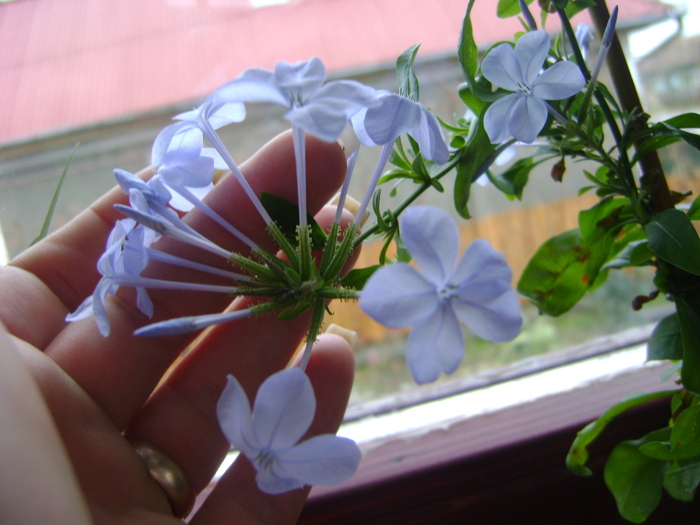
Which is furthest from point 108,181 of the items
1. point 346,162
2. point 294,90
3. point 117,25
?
point 294,90

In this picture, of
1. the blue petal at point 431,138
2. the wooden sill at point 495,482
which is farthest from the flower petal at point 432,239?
the wooden sill at point 495,482

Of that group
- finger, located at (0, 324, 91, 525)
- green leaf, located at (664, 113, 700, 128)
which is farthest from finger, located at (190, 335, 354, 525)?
green leaf, located at (664, 113, 700, 128)

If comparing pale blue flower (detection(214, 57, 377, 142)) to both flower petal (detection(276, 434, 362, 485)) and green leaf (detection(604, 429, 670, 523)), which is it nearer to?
flower petal (detection(276, 434, 362, 485))

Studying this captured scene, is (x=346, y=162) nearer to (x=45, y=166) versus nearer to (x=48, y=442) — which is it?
(x=48, y=442)

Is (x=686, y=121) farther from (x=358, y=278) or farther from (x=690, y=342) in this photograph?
(x=358, y=278)

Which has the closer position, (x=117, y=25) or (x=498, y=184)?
(x=498, y=184)

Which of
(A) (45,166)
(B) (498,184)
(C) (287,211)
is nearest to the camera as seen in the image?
(C) (287,211)
